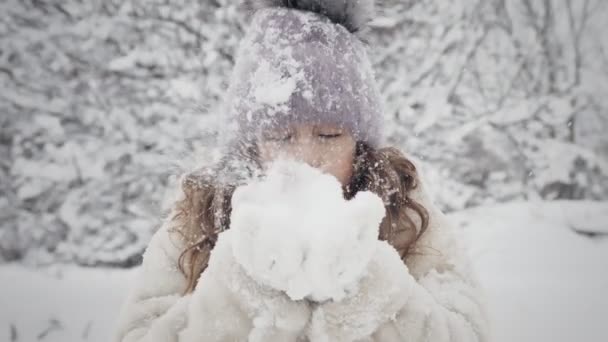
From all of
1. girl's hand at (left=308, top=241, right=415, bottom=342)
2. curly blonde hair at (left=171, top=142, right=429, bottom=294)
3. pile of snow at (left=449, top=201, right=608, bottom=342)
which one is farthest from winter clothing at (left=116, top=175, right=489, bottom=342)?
pile of snow at (left=449, top=201, right=608, bottom=342)

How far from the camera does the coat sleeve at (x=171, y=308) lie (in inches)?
33.9

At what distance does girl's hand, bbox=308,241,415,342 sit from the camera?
827 millimetres

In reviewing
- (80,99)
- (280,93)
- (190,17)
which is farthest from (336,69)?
(80,99)

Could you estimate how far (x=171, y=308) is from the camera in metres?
1.01

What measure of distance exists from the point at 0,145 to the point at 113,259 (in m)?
1.28

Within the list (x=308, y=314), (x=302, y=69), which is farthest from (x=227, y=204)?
(x=308, y=314)

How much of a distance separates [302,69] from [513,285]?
185 cm

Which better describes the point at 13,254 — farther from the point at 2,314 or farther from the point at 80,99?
the point at 80,99

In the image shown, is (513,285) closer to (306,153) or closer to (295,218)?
(306,153)

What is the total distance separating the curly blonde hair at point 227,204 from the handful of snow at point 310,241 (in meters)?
0.62

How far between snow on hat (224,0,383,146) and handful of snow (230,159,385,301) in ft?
1.55

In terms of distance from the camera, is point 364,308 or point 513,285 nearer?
point 364,308

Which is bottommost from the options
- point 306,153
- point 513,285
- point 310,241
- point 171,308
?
point 513,285

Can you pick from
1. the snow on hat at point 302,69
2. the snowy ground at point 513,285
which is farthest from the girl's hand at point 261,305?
the snowy ground at point 513,285
